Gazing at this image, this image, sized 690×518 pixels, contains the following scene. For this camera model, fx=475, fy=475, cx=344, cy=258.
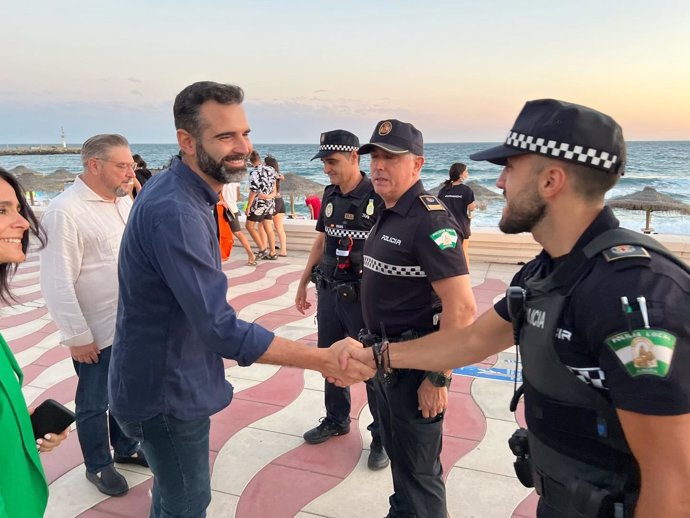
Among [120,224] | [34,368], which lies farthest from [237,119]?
[34,368]

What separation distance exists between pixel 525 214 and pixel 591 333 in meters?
0.43

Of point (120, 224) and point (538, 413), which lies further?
A: point (120, 224)

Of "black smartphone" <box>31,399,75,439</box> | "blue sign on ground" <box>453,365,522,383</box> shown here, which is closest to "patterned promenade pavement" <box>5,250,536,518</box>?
"blue sign on ground" <box>453,365,522,383</box>

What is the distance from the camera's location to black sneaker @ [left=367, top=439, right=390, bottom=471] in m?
3.12

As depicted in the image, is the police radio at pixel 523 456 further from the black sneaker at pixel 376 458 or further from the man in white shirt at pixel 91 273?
the man in white shirt at pixel 91 273

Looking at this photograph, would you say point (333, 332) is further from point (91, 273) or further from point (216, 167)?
point (216, 167)

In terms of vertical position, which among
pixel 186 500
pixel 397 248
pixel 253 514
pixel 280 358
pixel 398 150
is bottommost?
pixel 253 514

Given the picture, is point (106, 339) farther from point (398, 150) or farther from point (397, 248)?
point (398, 150)

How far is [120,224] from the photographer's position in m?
2.89

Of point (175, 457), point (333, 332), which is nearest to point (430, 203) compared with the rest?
point (333, 332)

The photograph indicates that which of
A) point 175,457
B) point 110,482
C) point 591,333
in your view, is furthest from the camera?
point 110,482

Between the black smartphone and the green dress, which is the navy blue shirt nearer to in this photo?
the black smartphone

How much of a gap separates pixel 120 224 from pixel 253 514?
1.88 metres

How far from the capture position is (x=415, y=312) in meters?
2.39
